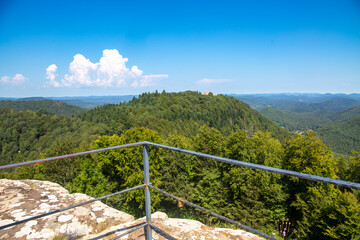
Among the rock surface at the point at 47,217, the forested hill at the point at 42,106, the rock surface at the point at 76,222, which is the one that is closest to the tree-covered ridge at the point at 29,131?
the rock surface at the point at 47,217

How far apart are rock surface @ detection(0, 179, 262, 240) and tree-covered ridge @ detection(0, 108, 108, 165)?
66.6 metres

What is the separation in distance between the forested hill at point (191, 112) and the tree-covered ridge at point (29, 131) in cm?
897

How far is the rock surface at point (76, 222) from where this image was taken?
3135 millimetres

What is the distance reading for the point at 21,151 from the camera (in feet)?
243

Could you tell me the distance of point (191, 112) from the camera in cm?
10175

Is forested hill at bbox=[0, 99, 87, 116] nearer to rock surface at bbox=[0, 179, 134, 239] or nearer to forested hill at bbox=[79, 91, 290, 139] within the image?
forested hill at bbox=[79, 91, 290, 139]

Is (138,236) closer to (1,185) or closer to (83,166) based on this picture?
(1,185)

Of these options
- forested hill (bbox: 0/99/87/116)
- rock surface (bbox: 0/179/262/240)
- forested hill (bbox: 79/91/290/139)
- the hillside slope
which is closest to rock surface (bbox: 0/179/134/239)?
rock surface (bbox: 0/179/262/240)

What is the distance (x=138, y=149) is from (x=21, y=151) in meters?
79.4

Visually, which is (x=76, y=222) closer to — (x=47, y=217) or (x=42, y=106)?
→ (x=47, y=217)

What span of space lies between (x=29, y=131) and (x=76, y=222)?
98697 mm

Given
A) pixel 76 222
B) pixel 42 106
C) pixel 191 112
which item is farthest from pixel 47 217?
pixel 42 106

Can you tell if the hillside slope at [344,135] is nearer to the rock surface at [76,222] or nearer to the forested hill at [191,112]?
the forested hill at [191,112]

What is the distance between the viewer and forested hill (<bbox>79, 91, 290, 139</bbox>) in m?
83.8
